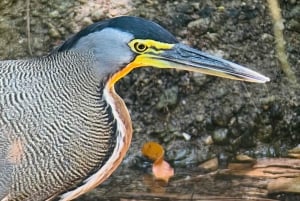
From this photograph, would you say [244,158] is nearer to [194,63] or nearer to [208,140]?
[208,140]

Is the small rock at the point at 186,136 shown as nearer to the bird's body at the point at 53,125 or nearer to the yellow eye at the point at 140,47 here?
the bird's body at the point at 53,125

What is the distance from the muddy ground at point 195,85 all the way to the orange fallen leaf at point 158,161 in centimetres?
5

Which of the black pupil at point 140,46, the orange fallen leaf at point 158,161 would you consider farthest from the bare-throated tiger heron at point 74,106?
the orange fallen leaf at point 158,161

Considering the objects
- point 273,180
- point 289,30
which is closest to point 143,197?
point 273,180

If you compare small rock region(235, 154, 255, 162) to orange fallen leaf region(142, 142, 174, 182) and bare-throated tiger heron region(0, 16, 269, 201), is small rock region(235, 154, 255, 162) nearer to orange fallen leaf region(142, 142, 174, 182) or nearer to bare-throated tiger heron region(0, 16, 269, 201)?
orange fallen leaf region(142, 142, 174, 182)

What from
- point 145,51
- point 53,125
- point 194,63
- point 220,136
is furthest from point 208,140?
point 53,125

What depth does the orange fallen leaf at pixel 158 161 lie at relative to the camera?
505 cm

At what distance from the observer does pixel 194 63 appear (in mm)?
3977

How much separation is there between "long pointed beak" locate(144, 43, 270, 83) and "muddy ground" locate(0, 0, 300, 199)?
1314mm

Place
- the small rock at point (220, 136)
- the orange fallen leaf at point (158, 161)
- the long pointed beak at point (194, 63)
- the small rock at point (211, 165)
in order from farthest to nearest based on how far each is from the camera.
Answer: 1. the small rock at point (220, 136)
2. the small rock at point (211, 165)
3. the orange fallen leaf at point (158, 161)
4. the long pointed beak at point (194, 63)

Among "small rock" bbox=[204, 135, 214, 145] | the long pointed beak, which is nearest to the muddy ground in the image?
"small rock" bbox=[204, 135, 214, 145]

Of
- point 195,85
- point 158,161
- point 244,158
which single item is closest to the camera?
point 158,161

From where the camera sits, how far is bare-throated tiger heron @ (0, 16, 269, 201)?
12.5 feet

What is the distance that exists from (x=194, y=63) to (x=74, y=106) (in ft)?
1.56
